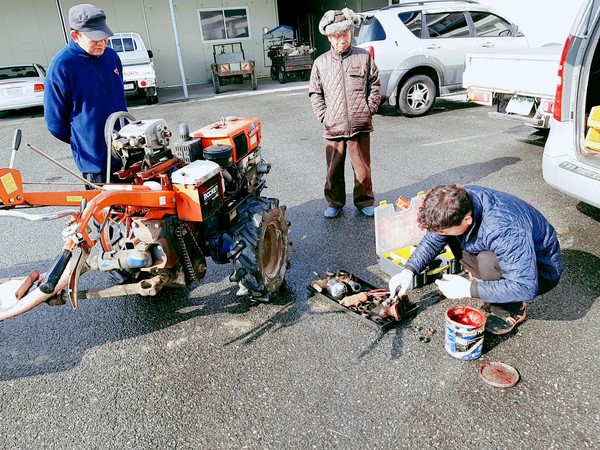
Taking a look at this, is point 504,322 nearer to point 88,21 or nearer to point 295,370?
point 295,370

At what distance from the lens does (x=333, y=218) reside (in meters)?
5.03

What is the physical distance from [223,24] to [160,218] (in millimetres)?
17433

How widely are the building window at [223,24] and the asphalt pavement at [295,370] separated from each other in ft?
51.4

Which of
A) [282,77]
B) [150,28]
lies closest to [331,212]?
[282,77]

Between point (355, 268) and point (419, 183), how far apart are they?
2.31m

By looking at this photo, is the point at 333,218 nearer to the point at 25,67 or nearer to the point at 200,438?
the point at 200,438

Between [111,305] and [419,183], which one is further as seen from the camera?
[419,183]

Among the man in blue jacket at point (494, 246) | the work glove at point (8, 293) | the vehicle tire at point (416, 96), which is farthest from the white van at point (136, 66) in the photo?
the man in blue jacket at point (494, 246)

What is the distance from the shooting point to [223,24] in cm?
1864

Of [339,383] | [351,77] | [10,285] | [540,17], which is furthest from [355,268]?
[540,17]

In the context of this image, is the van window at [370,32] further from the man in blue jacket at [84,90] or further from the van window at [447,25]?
the man in blue jacket at [84,90]

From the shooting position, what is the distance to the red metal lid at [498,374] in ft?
8.63

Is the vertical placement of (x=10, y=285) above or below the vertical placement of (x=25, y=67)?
below

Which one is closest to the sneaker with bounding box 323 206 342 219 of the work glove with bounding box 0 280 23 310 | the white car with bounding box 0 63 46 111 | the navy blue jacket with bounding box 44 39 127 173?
the navy blue jacket with bounding box 44 39 127 173
